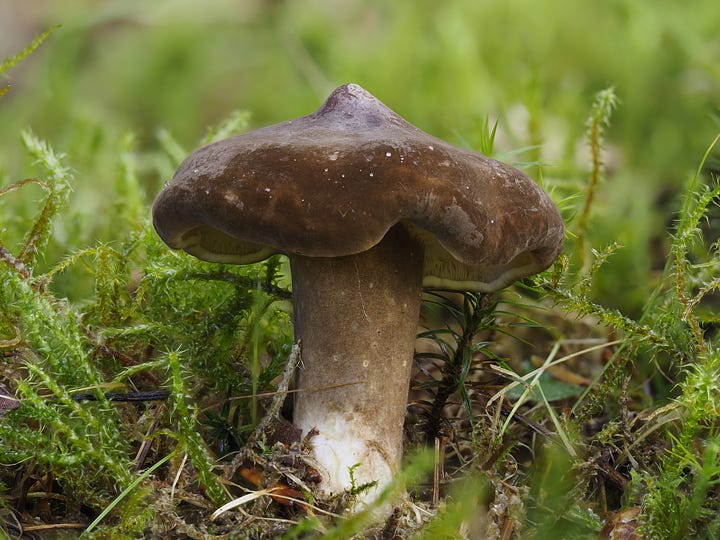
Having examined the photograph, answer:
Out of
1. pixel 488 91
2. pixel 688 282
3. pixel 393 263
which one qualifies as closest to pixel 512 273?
pixel 393 263

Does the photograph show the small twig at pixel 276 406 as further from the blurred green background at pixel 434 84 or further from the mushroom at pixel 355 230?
the blurred green background at pixel 434 84

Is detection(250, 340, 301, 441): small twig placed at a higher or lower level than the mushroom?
lower

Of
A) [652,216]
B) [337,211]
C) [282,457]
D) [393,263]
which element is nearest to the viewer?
[337,211]

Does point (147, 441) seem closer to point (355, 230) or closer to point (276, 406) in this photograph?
point (276, 406)

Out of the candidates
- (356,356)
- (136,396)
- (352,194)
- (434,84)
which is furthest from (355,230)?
(434,84)

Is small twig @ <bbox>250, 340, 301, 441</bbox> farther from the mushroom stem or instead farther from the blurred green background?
the blurred green background

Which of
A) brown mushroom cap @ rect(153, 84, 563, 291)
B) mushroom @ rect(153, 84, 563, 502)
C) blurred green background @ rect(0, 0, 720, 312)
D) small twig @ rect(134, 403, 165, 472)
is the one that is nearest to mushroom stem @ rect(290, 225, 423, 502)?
mushroom @ rect(153, 84, 563, 502)

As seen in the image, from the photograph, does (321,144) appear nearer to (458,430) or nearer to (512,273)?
(512,273)
